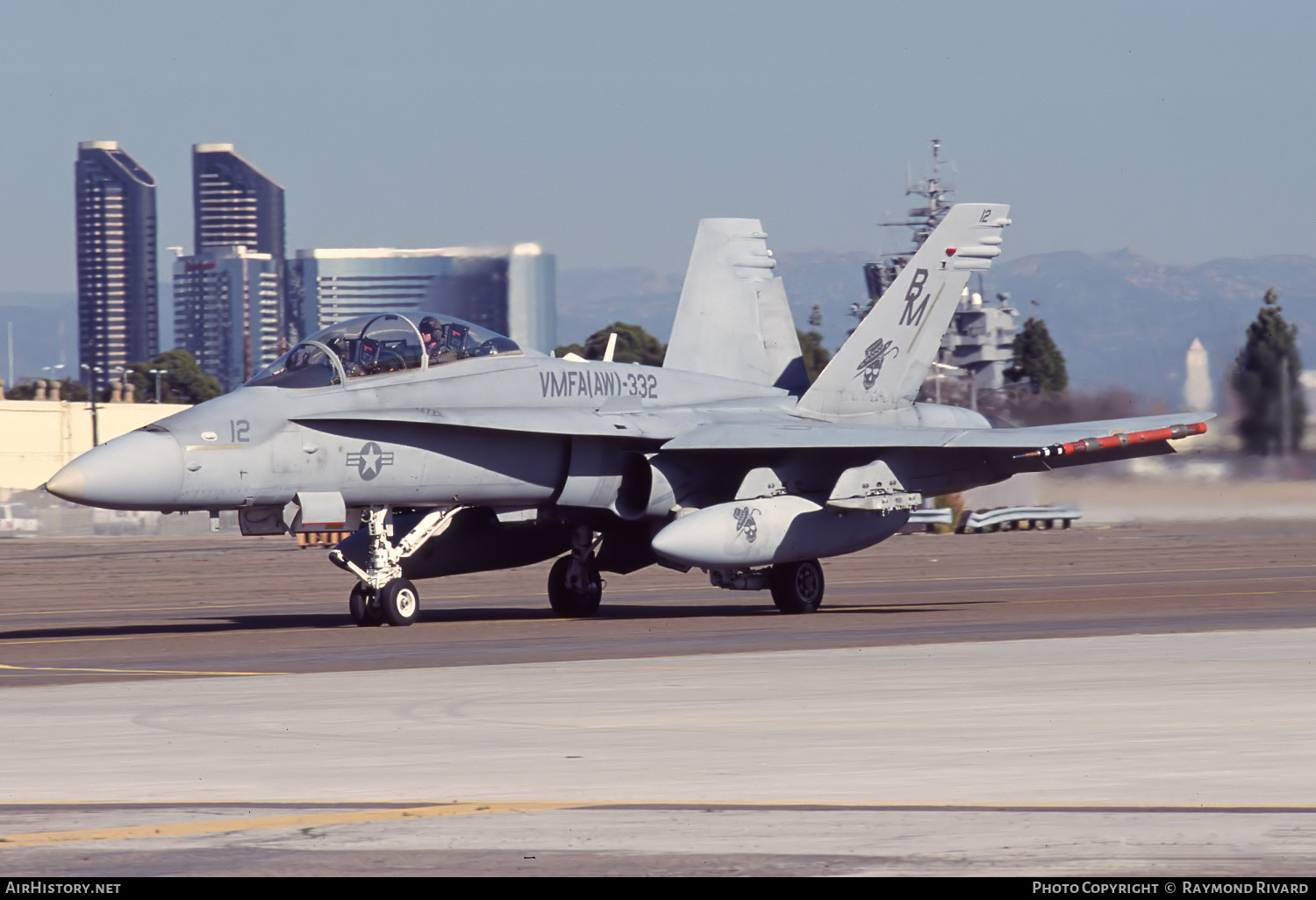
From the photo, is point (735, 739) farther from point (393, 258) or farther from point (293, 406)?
point (393, 258)

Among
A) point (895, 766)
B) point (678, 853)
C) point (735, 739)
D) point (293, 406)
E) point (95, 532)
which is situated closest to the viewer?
point (678, 853)

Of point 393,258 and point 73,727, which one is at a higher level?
point 393,258

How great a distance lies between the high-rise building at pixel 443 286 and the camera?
66.3m

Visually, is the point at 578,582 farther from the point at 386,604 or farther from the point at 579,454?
the point at 386,604

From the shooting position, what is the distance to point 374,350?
18.8m

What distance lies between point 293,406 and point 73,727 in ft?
24.9

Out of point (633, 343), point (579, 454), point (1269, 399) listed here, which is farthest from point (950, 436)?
point (633, 343)

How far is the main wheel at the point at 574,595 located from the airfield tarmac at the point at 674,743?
44 cm

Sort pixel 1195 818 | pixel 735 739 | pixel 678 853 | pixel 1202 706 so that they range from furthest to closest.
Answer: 1. pixel 1202 706
2. pixel 735 739
3. pixel 1195 818
4. pixel 678 853

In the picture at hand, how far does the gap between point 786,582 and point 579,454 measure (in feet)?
10.1

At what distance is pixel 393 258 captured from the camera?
140375 mm

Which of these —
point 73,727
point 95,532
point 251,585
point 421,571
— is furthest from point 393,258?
point 73,727

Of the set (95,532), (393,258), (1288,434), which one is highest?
(393,258)

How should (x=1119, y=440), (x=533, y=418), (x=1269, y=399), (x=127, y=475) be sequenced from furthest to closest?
(x=1269, y=399), (x=1119, y=440), (x=533, y=418), (x=127, y=475)
